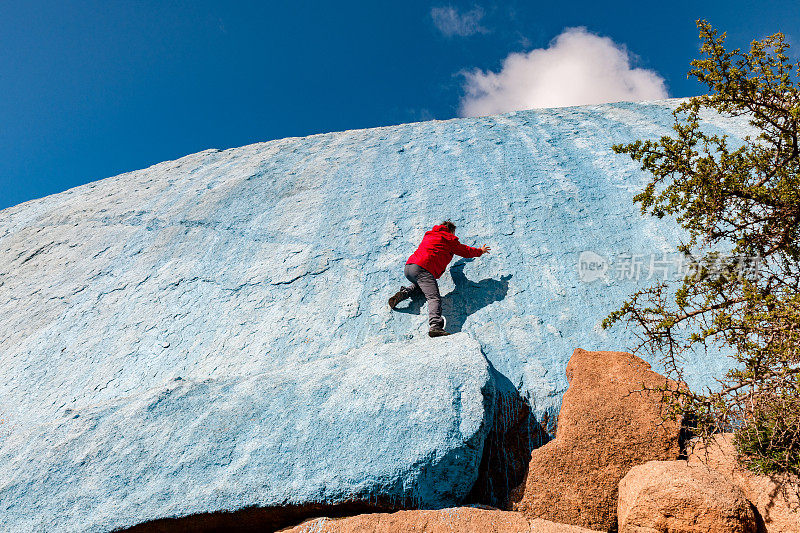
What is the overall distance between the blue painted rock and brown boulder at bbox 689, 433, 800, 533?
109cm

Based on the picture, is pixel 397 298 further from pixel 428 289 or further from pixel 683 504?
pixel 683 504

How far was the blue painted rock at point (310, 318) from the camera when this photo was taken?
3068 millimetres

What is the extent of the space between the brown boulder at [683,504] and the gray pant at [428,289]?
2.03m

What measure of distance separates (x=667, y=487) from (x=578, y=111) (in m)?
7.64

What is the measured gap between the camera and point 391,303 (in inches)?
182

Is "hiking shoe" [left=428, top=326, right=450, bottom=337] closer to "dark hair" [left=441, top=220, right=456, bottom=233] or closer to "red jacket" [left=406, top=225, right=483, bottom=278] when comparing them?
"red jacket" [left=406, top=225, right=483, bottom=278]

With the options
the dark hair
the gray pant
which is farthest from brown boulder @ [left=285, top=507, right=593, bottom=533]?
the dark hair

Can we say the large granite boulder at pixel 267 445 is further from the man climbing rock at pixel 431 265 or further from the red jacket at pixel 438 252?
the red jacket at pixel 438 252

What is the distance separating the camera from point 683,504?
223 centimetres

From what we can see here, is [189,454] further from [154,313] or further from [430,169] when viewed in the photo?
[430,169]

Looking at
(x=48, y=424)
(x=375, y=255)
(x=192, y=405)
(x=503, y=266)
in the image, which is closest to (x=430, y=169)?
(x=375, y=255)

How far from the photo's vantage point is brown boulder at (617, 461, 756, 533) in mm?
2168

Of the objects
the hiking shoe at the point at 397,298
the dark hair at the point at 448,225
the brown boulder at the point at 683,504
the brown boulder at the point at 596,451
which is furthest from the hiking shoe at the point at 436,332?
the brown boulder at the point at 683,504

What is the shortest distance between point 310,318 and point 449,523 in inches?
110
